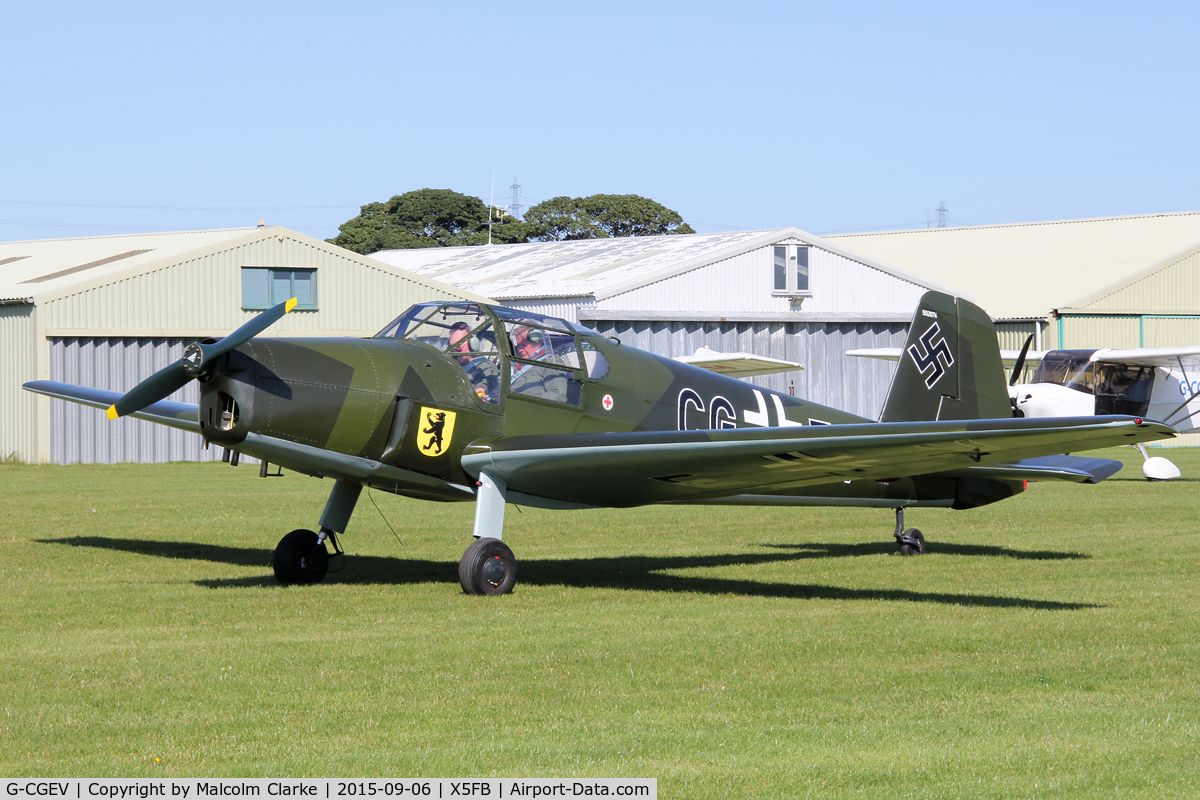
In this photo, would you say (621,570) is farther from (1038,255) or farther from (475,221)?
(475,221)

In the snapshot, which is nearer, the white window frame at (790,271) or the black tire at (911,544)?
the black tire at (911,544)

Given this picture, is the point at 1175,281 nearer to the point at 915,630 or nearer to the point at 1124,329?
the point at 1124,329

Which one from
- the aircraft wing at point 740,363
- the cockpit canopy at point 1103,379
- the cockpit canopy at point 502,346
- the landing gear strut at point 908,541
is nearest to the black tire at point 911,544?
the landing gear strut at point 908,541

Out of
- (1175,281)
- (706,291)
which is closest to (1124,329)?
(1175,281)

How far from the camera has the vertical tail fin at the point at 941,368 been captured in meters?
13.1

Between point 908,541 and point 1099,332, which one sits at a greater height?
point 1099,332

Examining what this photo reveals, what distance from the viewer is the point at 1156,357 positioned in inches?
1102

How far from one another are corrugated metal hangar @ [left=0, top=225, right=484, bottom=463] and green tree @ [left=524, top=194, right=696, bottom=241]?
4967 cm

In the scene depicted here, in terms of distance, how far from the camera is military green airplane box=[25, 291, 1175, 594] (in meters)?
9.28

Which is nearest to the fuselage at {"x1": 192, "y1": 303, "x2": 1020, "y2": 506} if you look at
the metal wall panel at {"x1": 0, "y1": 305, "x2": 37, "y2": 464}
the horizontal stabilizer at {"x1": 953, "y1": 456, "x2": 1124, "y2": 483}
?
the horizontal stabilizer at {"x1": 953, "y1": 456, "x2": 1124, "y2": 483}

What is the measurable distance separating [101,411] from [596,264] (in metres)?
14.6

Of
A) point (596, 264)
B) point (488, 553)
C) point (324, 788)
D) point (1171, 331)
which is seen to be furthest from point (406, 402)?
point (1171, 331)

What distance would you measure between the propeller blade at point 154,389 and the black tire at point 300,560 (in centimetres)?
182

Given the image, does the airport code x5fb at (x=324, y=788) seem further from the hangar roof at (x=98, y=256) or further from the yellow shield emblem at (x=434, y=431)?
the hangar roof at (x=98, y=256)
